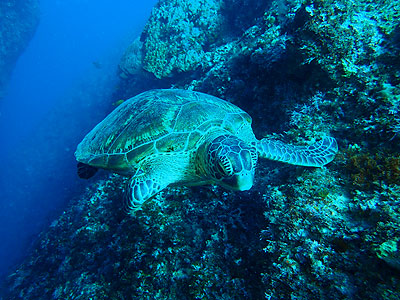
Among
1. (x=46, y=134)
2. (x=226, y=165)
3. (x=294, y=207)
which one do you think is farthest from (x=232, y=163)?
(x=46, y=134)

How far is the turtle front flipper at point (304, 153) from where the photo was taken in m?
2.30

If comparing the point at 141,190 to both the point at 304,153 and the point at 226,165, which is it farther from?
the point at 304,153

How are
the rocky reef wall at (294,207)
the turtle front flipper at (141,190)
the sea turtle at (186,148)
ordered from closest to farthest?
the rocky reef wall at (294,207), the sea turtle at (186,148), the turtle front flipper at (141,190)

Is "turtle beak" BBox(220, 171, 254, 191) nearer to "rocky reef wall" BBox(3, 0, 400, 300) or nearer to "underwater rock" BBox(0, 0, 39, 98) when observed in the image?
"rocky reef wall" BBox(3, 0, 400, 300)

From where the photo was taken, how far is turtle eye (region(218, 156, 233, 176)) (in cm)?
228

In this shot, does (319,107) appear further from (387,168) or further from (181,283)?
(181,283)

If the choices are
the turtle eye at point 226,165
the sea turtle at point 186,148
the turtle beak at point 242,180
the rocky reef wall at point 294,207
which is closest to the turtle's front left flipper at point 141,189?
the sea turtle at point 186,148

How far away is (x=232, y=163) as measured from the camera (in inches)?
90.1

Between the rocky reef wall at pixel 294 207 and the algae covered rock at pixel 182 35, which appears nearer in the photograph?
the rocky reef wall at pixel 294 207

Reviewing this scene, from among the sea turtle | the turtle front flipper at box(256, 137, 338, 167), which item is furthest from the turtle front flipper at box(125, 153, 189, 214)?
the turtle front flipper at box(256, 137, 338, 167)

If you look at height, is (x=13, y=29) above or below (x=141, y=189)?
above

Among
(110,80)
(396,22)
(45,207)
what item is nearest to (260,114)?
(396,22)

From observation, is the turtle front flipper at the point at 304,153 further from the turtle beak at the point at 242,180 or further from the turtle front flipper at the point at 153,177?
the turtle front flipper at the point at 153,177

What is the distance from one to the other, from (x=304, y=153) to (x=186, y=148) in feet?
5.13
